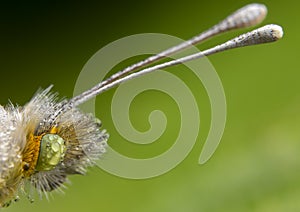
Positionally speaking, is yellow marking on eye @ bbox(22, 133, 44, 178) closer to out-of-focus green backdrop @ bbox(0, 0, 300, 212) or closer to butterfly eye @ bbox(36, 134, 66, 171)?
butterfly eye @ bbox(36, 134, 66, 171)

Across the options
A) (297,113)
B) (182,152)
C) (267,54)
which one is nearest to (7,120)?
(182,152)

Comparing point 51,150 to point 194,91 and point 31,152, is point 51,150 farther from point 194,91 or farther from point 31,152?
point 194,91

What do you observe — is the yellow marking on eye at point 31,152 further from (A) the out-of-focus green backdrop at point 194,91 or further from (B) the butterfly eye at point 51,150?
(A) the out-of-focus green backdrop at point 194,91

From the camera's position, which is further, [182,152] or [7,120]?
[182,152]

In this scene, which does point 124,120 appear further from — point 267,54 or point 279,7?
point 279,7

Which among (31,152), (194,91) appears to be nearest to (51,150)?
(31,152)

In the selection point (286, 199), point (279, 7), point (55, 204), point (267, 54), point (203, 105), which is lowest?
point (55, 204)
